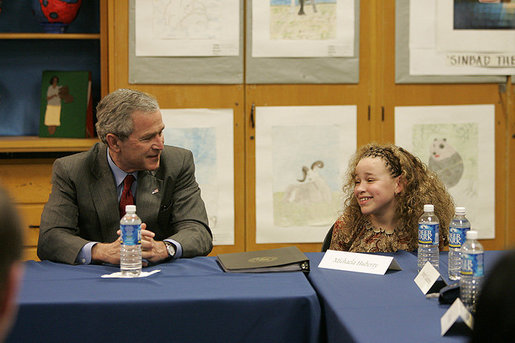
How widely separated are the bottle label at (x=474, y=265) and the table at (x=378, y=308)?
123 millimetres

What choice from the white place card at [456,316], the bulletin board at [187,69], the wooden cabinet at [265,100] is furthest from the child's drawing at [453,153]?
the white place card at [456,316]

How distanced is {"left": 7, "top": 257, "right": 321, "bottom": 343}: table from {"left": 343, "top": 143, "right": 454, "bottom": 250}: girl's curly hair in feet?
2.70

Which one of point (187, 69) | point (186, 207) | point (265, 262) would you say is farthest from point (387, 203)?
point (187, 69)

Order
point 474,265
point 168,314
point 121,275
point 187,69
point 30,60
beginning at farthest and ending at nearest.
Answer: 1. point 30,60
2. point 187,69
3. point 121,275
4. point 168,314
5. point 474,265

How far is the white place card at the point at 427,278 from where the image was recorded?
75.2 inches

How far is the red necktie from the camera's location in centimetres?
260

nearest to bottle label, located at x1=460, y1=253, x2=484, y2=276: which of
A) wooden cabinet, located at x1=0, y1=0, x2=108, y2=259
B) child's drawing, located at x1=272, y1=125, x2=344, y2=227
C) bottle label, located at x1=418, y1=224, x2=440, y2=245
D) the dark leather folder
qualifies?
bottle label, located at x1=418, y1=224, x2=440, y2=245

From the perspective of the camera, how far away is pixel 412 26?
3.94 meters

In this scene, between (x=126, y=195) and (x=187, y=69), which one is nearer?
(x=126, y=195)

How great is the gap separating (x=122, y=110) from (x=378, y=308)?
1.39m

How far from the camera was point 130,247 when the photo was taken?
7.12 feet

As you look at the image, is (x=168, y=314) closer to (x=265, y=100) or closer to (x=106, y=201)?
(x=106, y=201)

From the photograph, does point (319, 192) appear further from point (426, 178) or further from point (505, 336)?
point (505, 336)

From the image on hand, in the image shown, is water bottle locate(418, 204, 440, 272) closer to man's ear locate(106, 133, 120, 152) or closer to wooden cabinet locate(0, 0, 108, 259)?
man's ear locate(106, 133, 120, 152)
